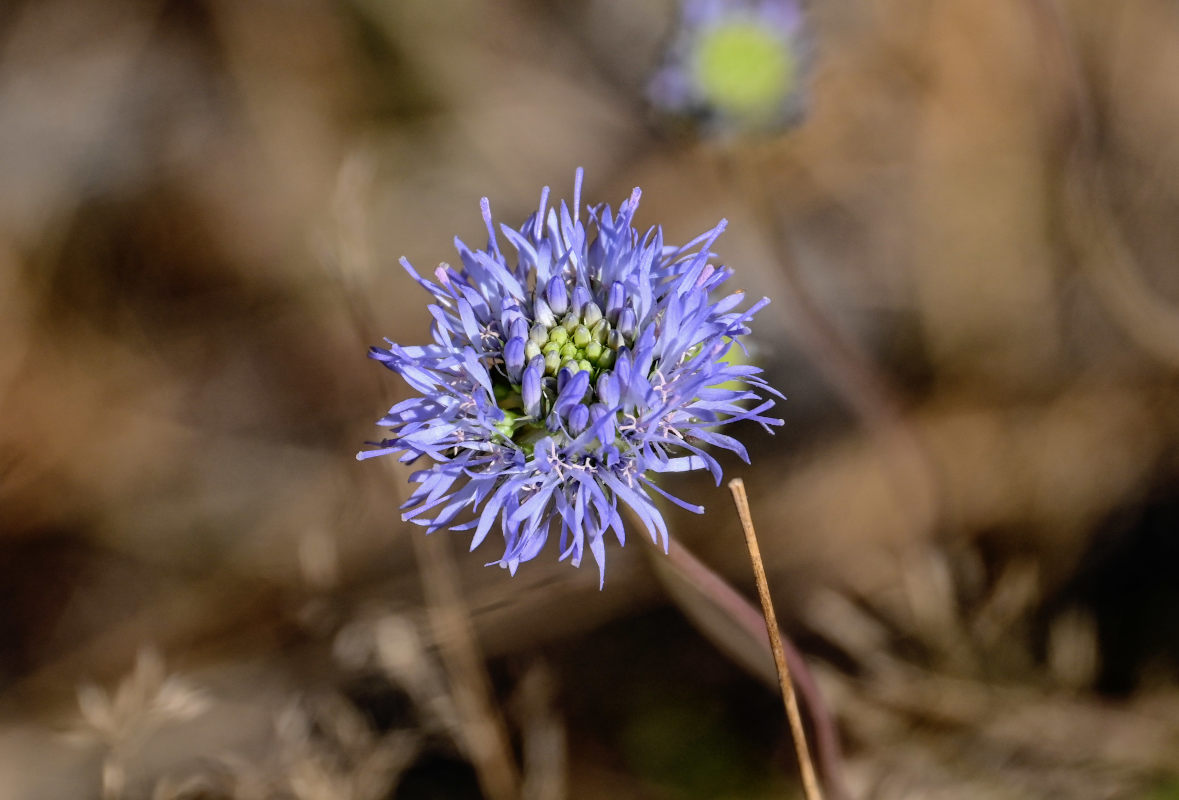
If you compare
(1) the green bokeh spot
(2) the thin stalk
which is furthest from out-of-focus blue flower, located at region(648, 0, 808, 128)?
(2) the thin stalk

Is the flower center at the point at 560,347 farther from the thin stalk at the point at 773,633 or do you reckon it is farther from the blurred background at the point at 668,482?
the blurred background at the point at 668,482

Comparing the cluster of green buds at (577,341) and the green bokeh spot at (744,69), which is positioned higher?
the green bokeh spot at (744,69)

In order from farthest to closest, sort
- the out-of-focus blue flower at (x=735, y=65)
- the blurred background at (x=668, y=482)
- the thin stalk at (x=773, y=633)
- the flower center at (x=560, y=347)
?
the out-of-focus blue flower at (x=735, y=65) → the blurred background at (x=668, y=482) → the flower center at (x=560, y=347) → the thin stalk at (x=773, y=633)

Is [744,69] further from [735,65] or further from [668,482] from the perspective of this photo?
[668,482]

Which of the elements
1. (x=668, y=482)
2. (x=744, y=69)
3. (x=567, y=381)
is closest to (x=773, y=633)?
(x=567, y=381)

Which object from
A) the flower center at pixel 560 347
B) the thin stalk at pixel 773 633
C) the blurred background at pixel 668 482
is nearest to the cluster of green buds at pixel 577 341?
the flower center at pixel 560 347

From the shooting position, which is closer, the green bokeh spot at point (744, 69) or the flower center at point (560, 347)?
the flower center at point (560, 347)
